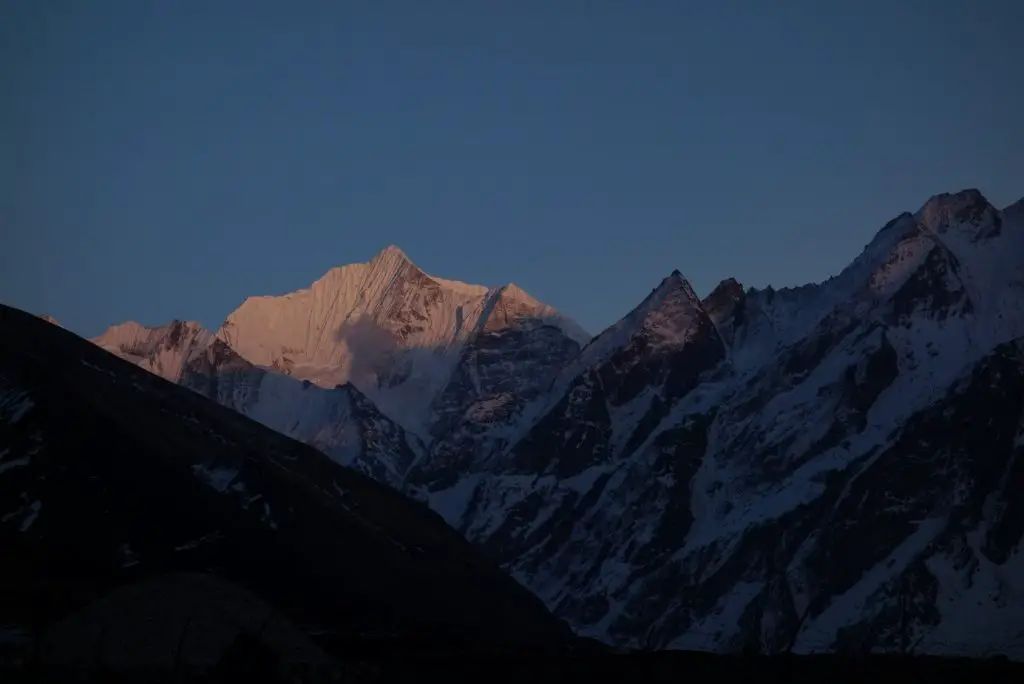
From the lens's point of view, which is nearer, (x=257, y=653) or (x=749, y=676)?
(x=257, y=653)

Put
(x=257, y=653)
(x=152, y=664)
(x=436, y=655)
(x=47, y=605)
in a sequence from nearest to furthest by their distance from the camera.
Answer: (x=257, y=653), (x=152, y=664), (x=436, y=655), (x=47, y=605)

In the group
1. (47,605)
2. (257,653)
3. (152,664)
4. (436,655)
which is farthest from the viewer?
(47,605)

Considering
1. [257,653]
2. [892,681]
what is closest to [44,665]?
[257,653]

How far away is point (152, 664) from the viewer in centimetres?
9519

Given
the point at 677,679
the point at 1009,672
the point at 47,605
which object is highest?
the point at 47,605

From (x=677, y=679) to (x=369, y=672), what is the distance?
17.0 metres

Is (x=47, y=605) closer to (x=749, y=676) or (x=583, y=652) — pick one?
(x=583, y=652)

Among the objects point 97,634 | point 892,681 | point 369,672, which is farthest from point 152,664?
point 892,681

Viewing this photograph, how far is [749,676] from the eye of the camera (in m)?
99.4

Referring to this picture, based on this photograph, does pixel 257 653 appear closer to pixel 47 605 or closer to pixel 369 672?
pixel 369 672

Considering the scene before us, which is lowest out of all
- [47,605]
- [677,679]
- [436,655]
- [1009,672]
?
[1009,672]

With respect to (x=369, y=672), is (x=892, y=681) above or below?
below

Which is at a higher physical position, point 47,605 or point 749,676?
point 47,605

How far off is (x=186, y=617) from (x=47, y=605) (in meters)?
44.4
